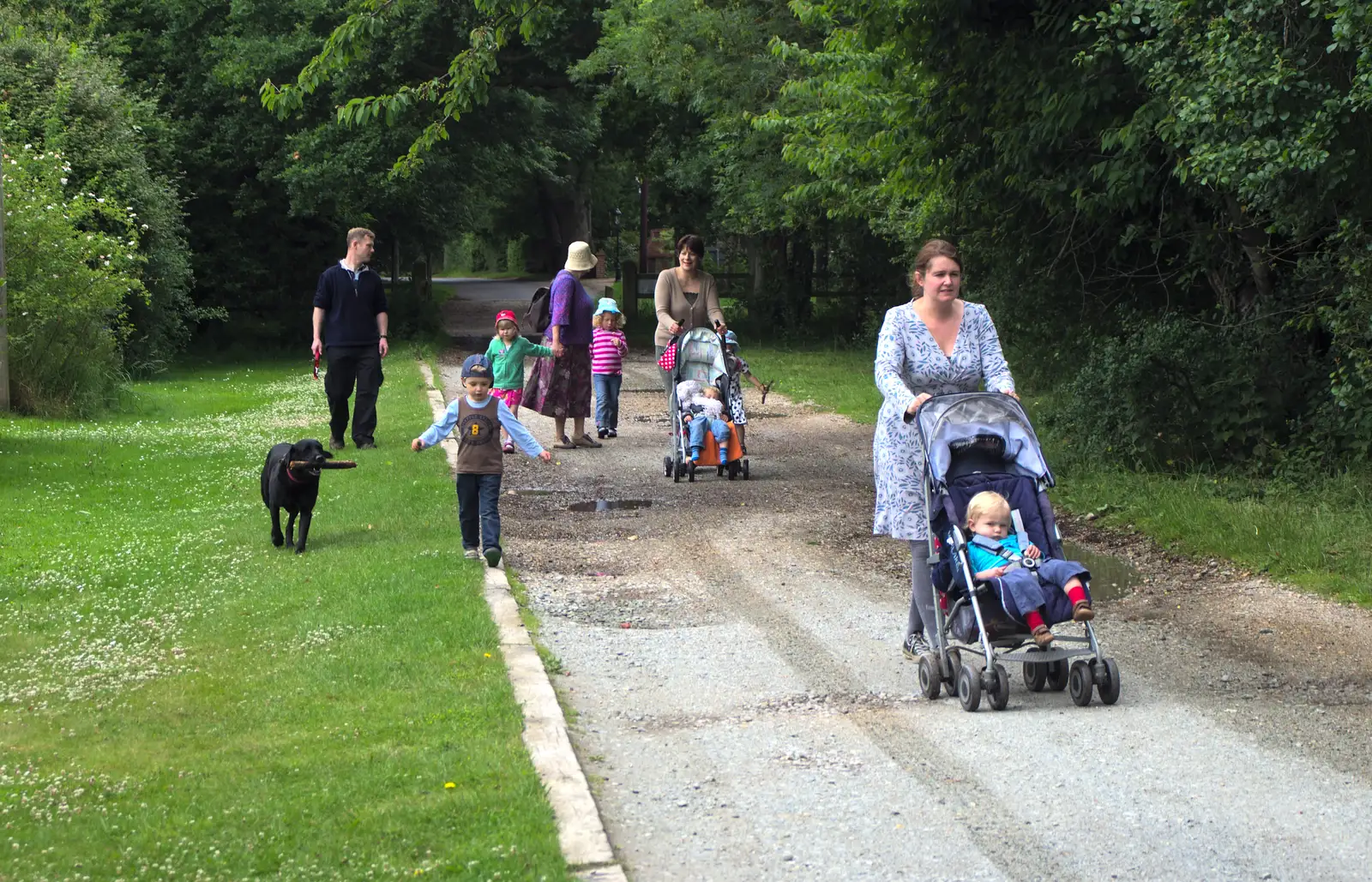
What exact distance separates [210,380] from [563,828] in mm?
22991

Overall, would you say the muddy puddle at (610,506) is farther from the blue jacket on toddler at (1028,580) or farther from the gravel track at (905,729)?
the blue jacket on toddler at (1028,580)

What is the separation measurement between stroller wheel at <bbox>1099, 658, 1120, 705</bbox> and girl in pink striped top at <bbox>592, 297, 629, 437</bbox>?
9.86 metres

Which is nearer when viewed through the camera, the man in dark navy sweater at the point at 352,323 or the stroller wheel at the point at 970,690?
the stroller wheel at the point at 970,690

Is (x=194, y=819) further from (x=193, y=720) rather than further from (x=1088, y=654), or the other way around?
(x=1088, y=654)

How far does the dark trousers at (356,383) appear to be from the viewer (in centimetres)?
1444

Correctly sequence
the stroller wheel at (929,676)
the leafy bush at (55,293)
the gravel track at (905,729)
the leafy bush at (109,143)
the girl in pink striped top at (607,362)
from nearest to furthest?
the gravel track at (905,729) → the stroller wheel at (929,676) → the girl in pink striped top at (607,362) → the leafy bush at (55,293) → the leafy bush at (109,143)

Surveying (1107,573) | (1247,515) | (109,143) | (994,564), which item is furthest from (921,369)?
(109,143)

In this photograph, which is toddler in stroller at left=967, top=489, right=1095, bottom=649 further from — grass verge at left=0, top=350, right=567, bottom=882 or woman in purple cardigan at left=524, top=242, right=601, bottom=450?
woman in purple cardigan at left=524, top=242, right=601, bottom=450

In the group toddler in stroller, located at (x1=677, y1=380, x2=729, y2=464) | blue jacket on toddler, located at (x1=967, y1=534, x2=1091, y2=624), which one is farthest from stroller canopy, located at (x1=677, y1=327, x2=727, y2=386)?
blue jacket on toddler, located at (x1=967, y1=534, x2=1091, y2=624)

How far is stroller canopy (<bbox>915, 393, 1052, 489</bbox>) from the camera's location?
6934mm

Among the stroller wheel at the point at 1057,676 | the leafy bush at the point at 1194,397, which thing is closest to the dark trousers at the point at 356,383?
the leafy bush at the point at 1194,397

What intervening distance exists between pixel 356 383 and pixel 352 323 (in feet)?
2.72

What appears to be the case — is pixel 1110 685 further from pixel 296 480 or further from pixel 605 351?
pixel 605 351

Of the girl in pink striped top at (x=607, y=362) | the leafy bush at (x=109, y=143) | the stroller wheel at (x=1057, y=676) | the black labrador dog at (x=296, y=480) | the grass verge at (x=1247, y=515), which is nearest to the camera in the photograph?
the stroller wheel at (x=1057, y=676)
